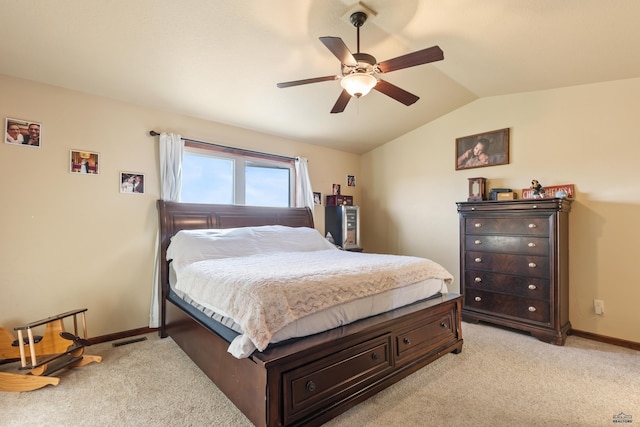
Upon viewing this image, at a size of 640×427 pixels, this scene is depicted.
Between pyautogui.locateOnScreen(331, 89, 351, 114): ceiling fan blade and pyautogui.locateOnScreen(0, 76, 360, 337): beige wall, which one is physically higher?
pyautogui.locateOnScreen(331, 89, 351, 114): ceiling fan blade

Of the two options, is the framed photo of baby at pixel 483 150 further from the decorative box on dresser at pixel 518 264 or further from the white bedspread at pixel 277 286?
the white bedspread at pixel 277 286

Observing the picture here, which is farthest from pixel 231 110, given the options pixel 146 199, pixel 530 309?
pixel 530 309

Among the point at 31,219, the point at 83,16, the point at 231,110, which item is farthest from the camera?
the point at 231,110

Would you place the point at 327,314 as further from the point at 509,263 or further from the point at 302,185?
the point at 302,185

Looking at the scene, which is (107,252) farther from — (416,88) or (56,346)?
(416,88)

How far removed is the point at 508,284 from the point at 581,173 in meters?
1.40

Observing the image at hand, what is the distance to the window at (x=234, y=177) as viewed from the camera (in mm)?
3686

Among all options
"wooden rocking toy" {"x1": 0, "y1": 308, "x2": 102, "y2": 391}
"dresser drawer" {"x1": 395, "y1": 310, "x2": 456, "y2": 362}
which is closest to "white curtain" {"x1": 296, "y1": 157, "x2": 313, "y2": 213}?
"dresser drawer" {"x1": 395, "y1": 310, "x2": 456, "y2": 362}

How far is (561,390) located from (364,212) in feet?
12.0

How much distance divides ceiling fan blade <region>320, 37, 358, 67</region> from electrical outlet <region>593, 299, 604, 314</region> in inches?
134

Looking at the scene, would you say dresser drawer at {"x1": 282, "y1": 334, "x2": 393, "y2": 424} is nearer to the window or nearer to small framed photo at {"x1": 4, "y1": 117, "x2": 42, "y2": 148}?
the window

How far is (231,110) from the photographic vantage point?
3.52m

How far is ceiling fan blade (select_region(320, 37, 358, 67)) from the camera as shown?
1782 millimetres

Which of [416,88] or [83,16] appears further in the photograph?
[416,88]
